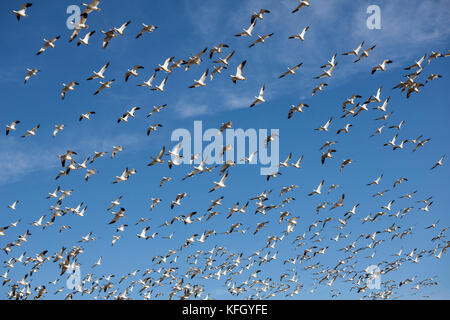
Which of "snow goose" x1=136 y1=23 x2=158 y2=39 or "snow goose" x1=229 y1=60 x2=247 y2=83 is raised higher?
"snow goose" x1=136 y1=23 x2=158 y2=39

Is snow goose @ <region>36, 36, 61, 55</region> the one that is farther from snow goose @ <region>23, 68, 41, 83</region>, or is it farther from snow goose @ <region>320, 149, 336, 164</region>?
snow goose @ <region>320, 149, 336, 164</region>

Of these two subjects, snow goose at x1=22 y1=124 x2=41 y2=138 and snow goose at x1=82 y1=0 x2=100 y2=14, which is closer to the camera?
snow goose at x1=82 y1=0 x2=100 y2=14

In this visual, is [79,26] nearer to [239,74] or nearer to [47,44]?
[47,44]

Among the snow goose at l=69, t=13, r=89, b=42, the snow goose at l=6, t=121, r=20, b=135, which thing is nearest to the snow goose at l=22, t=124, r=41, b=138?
the snow goose at l=6, t=121, r=20, b=135

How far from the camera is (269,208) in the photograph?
49625 mm

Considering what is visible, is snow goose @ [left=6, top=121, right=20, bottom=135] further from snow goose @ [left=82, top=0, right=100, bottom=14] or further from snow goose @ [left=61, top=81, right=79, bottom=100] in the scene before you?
snow goose @ [left=82, top=0, right=100, bottom=14]

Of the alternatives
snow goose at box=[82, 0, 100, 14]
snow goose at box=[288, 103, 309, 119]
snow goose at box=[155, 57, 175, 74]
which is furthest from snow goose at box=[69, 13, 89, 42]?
snow goose at box=[288, 103, 309, 119]
